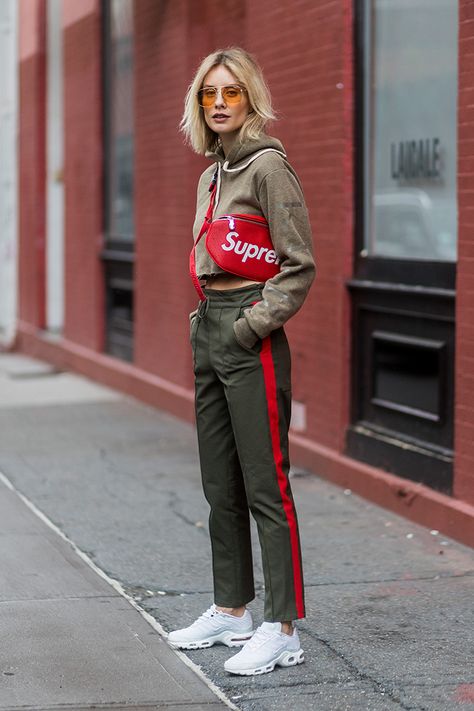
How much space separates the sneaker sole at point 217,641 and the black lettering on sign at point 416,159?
330 centimetres

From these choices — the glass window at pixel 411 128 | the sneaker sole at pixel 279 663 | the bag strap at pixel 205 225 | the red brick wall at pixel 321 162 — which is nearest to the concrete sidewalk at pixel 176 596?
the sneaker sole at pixel 279 663

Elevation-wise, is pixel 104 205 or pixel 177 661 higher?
pixel 104 205

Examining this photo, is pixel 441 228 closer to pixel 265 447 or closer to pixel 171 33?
pixel 265 447

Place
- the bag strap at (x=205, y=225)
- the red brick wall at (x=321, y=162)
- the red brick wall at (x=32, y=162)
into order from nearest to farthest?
the bag strap at (x=205, y=225) < the red brick wall at (x=321, y=162) < the red brick wall at (x=32, y=162)

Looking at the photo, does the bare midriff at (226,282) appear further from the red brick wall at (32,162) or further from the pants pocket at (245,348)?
the red brick wall at (32,162)

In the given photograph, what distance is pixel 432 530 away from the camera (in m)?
6.95

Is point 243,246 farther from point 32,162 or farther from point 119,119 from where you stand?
point 32,162

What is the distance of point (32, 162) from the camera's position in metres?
15.9

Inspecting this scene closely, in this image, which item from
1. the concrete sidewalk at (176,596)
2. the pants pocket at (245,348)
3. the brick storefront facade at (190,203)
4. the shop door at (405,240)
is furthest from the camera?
the shop door at (405,240)

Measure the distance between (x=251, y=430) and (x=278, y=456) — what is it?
0.14m

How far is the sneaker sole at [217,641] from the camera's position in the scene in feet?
16.4

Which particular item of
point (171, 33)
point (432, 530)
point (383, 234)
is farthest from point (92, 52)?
point (432, 530)

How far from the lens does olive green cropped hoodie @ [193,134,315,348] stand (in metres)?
4.59

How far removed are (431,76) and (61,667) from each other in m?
4.14
